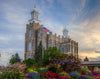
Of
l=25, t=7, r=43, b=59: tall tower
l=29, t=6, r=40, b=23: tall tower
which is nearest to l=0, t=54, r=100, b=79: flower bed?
l=25, t=7, r=43, b=59: tall tower

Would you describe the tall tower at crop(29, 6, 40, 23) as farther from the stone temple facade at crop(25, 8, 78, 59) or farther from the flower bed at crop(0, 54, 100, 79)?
the flower bed at crop(0, 54, 100, 79)

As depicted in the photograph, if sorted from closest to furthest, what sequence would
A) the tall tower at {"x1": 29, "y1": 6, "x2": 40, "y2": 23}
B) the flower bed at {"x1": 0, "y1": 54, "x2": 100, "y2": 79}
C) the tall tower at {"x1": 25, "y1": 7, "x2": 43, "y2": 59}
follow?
the flower bed at {"x1": 0, "y1": 54, "x2": 100, "y2": 79}, the tall tower at {"x1": 25, "y1": 7, "x2": 43, "y2": 59}, the tall tower at {"x1": 29, "y1": 6, "x2": 40, "y2": 23}

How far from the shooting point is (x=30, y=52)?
50625mm

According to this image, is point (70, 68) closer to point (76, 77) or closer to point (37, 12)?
point (76, 77)

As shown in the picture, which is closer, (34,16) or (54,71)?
(54,71)

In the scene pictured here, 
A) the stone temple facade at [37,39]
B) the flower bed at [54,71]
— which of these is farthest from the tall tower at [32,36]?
the flower bed at [54,71]

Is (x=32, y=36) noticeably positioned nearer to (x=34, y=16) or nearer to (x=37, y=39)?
(x=37, y=39)

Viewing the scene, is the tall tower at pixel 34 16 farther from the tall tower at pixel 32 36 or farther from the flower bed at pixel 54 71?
the flower bed at pixel 54 71

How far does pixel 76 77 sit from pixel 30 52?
131 ft

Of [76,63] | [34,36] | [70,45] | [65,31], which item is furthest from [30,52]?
[76,63]

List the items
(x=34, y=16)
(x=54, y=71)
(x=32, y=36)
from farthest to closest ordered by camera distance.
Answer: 1. (x=34, y=16)
2. (x=32, y=36)
3. (x=54, y=71)

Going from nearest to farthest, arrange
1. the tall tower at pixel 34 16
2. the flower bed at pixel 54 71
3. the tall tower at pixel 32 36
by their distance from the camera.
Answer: the flower bed at pixel 54 71, the tall tower at pixel 32 36, the tall tower at pixel 34 16

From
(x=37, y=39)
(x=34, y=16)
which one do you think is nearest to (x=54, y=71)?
(x=37, y=39)

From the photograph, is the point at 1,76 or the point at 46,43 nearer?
the point at 1,76
